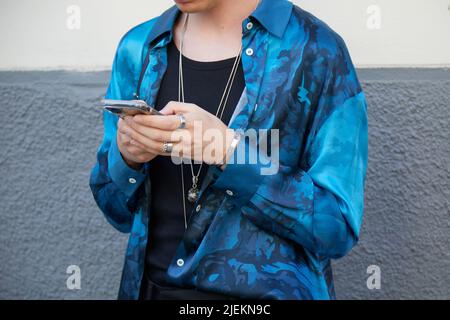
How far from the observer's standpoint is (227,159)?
142cm

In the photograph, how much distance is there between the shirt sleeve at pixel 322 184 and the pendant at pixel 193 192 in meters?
0.12

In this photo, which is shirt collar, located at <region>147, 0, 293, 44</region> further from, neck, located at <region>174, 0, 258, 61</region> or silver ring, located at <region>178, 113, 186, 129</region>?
silver ring, located at <region>178, 113, 186, 129</region>

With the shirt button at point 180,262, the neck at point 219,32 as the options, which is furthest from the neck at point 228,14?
the shirt button at point 180,262

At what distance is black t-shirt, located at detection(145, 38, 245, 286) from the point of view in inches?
61.7

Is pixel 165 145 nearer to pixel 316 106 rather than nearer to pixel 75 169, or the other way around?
pixel 316 106

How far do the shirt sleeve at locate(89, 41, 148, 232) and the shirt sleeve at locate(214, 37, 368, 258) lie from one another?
11.4 inches

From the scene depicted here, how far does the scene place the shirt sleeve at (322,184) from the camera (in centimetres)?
144

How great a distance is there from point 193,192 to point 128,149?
0.62 ft

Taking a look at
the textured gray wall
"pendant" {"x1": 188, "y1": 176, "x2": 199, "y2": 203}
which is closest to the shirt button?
"pendant" {"x1": 188, "y1": 176, "x2": 199, "y2": 203}

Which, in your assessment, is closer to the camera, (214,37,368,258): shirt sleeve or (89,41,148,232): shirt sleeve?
(214,37,368,258): shirt sleeve

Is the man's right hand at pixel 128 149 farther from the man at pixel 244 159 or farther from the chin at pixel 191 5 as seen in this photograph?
the chin at pixel 191 5

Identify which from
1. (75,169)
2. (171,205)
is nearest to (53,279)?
(75,169)

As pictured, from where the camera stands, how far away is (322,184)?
146cm

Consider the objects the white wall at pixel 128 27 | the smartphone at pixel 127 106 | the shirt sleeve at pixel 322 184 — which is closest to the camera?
the smartphone at pixel 127 106
